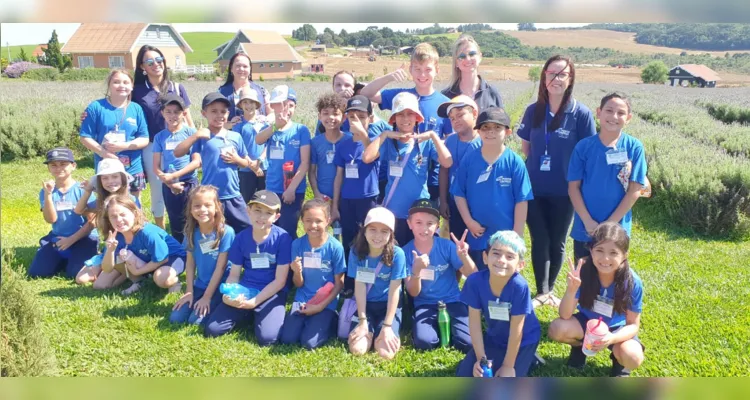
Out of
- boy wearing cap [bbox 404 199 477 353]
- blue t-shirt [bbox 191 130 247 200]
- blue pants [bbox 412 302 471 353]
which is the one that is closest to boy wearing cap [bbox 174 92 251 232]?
blue t-shirt [bbox 191 130 247 200]

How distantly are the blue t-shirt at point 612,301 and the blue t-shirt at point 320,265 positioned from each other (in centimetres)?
187

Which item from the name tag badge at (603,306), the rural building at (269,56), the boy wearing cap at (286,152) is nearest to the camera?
the name tag badge at (603,306)

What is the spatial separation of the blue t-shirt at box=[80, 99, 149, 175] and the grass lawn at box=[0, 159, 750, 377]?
1488 mm

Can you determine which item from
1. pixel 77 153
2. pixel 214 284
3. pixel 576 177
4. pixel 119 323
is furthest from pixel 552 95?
pixel 77 153

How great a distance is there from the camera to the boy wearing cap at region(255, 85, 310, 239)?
5.20 meters

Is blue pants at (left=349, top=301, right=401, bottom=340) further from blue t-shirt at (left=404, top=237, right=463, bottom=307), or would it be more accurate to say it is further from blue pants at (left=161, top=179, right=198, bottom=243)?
blue pants at (left=161, top=179, right=198, bottom=243)

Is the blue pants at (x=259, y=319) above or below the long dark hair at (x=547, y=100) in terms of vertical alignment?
below

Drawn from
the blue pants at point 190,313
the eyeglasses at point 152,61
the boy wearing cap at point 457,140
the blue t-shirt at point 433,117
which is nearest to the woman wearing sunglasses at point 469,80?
the blue t-shirt at point 433,117

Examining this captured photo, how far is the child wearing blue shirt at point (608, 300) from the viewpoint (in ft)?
11.8

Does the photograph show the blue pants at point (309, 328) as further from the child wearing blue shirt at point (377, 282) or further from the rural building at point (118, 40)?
the rural building at point (118, 40)

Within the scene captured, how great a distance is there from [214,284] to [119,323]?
83 cm

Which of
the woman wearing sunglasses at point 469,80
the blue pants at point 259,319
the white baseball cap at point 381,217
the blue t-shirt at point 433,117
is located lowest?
the blue pants at point 259,319

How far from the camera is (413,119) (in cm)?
448

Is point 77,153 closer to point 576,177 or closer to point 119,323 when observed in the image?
point 119,323
